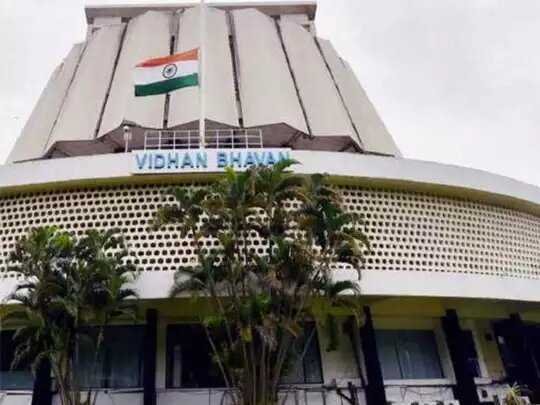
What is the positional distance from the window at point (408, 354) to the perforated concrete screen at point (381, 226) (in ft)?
11.7

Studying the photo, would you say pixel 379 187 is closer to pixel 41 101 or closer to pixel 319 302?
pixel 319 302

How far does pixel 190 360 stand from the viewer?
20.0 metres

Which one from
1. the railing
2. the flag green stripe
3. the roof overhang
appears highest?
the roof overhang

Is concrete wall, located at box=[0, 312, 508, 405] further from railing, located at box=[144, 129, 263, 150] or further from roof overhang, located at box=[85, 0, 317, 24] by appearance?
roof overhang, located at box=[85, 0, 317, 24]

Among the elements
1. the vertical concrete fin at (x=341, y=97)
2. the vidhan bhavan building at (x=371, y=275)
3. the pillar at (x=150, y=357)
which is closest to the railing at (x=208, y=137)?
the vidhan bhavan building at (x=371, y=275)

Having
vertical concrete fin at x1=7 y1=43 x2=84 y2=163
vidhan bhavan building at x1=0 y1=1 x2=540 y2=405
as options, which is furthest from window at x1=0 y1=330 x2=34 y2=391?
vertical concrete fin at x1=7 y1=43 x2=84 y2=163

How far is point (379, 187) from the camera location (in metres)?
20.9

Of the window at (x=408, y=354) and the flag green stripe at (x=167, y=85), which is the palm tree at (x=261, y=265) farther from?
the flag green stripe at (x=167, y=85)

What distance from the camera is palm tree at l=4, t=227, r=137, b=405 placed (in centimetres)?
1583

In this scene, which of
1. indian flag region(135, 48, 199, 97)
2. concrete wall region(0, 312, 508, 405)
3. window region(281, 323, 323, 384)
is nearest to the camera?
concrete wall region(0, 312, 508, 405)

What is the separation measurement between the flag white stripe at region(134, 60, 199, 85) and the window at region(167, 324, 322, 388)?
9703 millimetres

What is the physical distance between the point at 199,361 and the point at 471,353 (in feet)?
37.7

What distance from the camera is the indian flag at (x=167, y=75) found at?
71.4 ft

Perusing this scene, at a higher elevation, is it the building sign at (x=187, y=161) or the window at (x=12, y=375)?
the building sign at (x=187, y=161)
